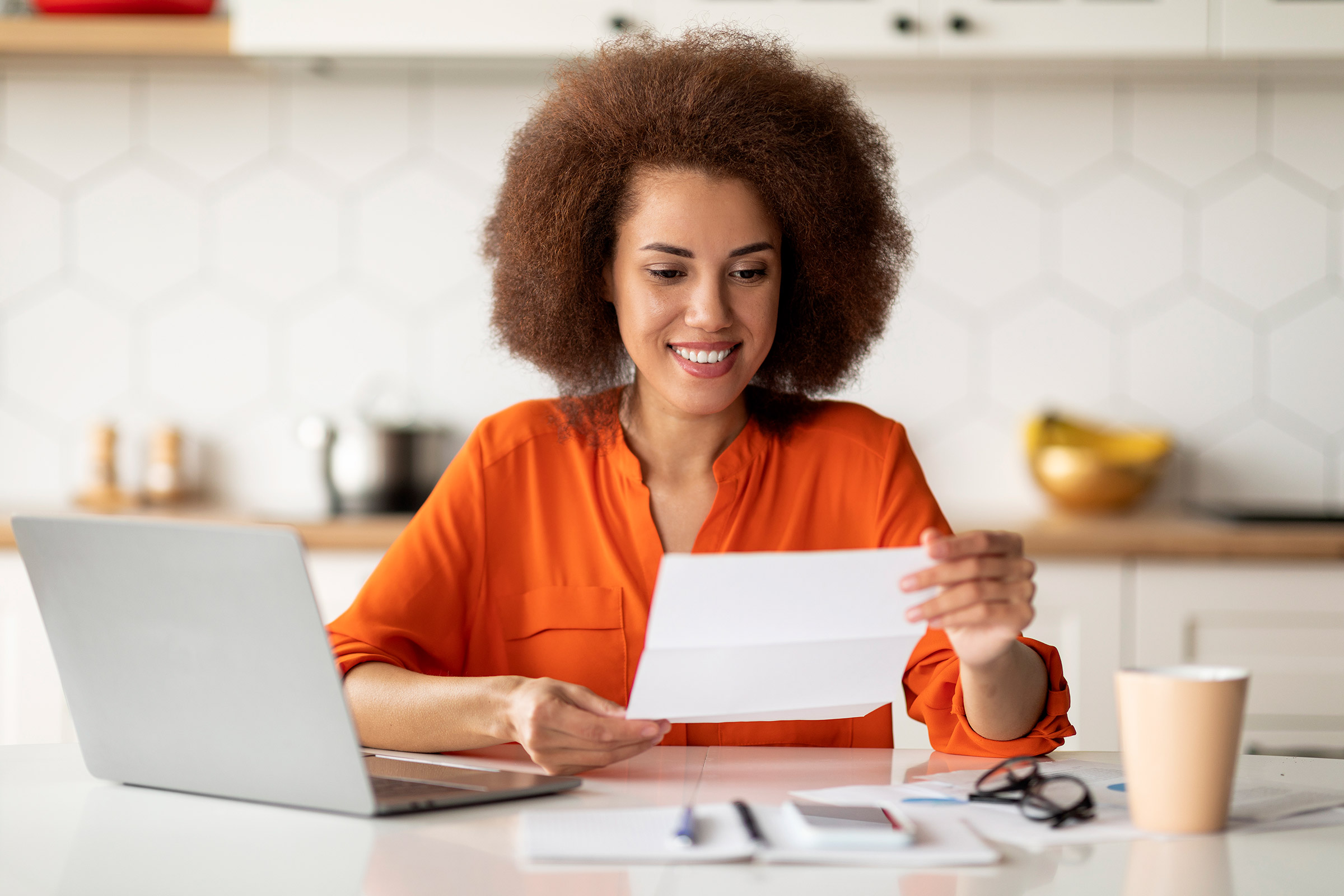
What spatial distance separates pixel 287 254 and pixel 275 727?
6.91 feet

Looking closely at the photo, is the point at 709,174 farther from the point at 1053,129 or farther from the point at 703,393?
the point at 1053,129

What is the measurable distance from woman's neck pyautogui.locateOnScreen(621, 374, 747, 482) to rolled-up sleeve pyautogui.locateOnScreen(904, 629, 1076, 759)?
37cm

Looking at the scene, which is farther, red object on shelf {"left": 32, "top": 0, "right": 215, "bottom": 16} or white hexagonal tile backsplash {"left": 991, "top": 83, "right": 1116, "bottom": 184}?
white hexagonal tile backsplash {"left": 991, "top": 83, "right": 1116, "bottom": 184}

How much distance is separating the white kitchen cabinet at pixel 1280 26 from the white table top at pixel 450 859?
5.82ft

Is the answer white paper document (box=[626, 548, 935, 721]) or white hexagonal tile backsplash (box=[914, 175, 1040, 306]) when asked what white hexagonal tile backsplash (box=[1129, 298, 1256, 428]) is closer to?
white hexagonal tile backsplash (box=[914, 175, 1040, 306])

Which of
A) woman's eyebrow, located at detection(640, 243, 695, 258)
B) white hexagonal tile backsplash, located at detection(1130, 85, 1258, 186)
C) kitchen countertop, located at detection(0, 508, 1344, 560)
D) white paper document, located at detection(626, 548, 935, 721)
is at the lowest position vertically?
kitchen countertop, located at detection(0, 508, 1344, 560)

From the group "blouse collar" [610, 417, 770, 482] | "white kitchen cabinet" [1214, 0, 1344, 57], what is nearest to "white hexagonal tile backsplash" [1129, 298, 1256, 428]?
"white kitchen cabinet" [1214, 0, 1344, 57]

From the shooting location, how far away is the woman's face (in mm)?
1353

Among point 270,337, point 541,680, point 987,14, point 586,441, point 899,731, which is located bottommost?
point 899,731

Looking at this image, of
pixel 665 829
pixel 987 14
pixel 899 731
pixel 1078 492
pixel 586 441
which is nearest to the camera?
pixel 665 829

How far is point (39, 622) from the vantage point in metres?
2.20

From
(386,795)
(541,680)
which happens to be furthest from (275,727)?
(541,680)

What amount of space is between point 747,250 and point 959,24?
1.19 metres

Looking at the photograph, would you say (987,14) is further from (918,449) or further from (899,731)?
(899,731)
